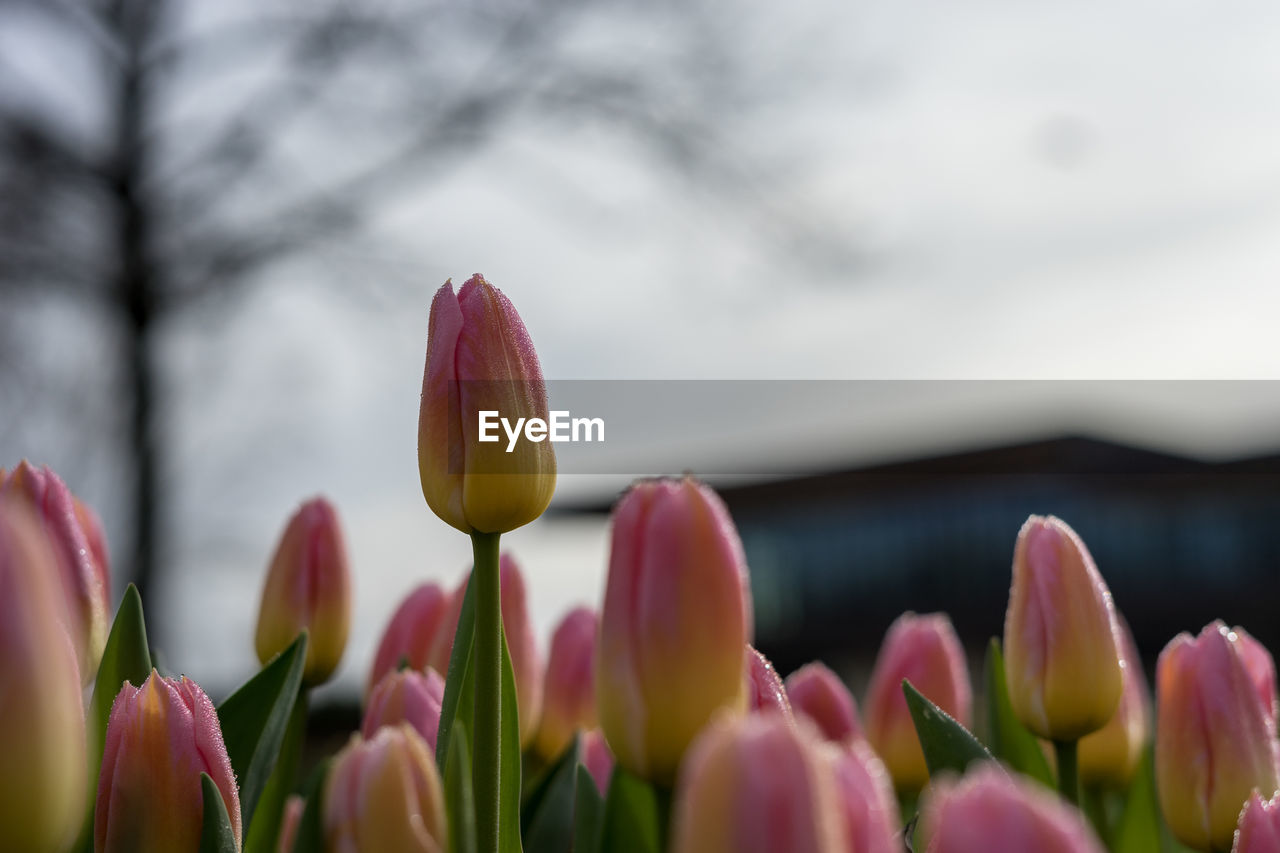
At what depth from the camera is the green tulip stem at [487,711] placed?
1.67 ft

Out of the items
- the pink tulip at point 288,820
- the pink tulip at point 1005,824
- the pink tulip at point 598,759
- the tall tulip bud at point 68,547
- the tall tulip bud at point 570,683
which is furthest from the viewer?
the tall tulip bud at point 570,683

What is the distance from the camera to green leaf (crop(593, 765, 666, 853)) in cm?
58

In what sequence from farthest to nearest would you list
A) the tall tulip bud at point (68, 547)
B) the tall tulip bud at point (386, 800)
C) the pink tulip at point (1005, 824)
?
the tall tulip bud at point (68, 547), the tall tulip bud at point (386, 800), the pink tulip at point (1005, 824)

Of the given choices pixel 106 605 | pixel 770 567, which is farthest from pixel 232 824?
pixel 770 567

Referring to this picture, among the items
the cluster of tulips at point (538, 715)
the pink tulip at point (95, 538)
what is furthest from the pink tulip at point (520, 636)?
the pink tulip at point (95, 538)

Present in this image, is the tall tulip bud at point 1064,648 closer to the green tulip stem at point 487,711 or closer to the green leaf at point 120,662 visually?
the green tulip stem at point 487,711

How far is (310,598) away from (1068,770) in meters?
0.56

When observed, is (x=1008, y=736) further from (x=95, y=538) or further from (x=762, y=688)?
(x=95, y=538)

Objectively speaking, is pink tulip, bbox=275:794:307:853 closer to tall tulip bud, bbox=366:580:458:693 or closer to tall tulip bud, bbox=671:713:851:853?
tall tulip bud, bbox=366:580:458:693

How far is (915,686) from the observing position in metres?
0.93

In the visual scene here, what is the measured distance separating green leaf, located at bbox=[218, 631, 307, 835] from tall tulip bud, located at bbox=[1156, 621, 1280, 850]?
1.71ft

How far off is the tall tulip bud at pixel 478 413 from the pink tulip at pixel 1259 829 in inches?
13.5

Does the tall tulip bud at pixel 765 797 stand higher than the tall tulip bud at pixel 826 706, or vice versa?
the tall tulip bud at pixel 765 797

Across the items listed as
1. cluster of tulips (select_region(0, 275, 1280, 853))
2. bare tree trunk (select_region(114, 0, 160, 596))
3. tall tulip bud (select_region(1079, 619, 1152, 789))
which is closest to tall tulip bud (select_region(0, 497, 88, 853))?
cluster of tulips (select_region(0, 275, 1280, 853))
